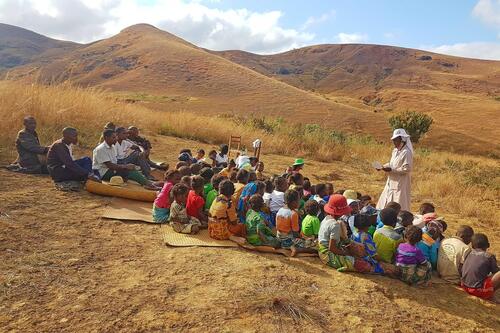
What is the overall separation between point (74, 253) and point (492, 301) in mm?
4393

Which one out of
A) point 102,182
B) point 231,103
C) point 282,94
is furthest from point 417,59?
point 102,182

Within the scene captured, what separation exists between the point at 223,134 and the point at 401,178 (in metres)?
9.64

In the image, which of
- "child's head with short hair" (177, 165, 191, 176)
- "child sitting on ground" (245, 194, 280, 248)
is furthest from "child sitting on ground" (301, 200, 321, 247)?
"child's head with short hair" (177, 165, 191, 176)

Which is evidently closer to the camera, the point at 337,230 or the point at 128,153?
the point at 337,230

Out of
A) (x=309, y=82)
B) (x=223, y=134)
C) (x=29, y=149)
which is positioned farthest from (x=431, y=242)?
(x=309, y=82)

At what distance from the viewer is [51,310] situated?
3.47 m

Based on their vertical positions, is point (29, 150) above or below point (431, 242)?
above

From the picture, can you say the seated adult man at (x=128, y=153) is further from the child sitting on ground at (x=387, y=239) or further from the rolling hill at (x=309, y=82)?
the rolling hill at (x=309, y=82)

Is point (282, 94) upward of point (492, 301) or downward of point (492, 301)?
upward

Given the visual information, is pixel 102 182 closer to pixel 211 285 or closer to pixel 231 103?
pixel 211 285

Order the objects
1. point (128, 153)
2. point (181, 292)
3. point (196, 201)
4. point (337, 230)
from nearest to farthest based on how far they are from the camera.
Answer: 1. point (181, 292)
2. point (337, 230)
3. point (196, 201)
4. point (128, 153)

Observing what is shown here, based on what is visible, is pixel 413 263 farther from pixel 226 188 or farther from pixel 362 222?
pixel 226 188

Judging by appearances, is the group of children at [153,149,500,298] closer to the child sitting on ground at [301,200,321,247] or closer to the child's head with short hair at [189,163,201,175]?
the child sitting on ground at [301,200,321,247]

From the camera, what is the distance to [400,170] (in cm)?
626
